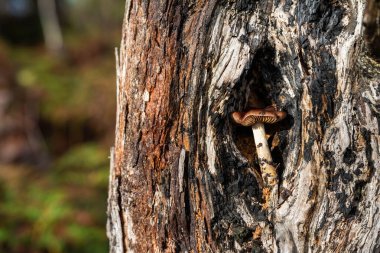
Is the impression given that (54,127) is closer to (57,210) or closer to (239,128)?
(57,210)

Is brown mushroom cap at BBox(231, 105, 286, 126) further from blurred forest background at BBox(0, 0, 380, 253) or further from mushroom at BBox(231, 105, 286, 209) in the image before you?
blurred forest background at BBox(0, 0, 380, 253)

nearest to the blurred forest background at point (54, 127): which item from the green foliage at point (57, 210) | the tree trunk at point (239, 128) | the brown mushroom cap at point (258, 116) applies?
the green foliage at point (57, 210)

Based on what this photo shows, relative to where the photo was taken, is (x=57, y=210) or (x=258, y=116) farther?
(x=57, y=210)

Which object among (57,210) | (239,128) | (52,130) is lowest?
(57,210)

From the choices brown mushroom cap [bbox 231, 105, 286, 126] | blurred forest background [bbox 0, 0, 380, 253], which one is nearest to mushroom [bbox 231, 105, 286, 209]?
brown mushroom cap [bbox 231, 105, 286, 126]

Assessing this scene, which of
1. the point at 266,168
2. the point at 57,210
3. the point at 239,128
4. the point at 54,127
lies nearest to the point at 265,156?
the point at 266,168

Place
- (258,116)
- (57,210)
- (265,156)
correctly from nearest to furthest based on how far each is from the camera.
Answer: (258,116)
(265,156)
(57,210)

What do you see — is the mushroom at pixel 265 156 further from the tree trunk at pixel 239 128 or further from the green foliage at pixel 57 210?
the green foliage at pixel 57 210

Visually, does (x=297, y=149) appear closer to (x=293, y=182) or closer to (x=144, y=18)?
(x=293, y=182)
